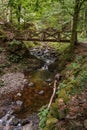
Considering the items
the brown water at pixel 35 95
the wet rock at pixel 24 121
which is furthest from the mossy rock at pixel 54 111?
the brown water at pixel 35 95

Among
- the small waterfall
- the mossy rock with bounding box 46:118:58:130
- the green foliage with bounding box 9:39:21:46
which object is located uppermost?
the green foliage with bounding box 9:39:21:46

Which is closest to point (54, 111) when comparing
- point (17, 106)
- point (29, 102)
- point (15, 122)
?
point (15, 122)

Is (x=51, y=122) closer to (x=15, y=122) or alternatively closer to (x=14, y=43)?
(x=15, y=122)

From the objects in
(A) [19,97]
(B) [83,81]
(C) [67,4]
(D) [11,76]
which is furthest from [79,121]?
(C) [67,4]

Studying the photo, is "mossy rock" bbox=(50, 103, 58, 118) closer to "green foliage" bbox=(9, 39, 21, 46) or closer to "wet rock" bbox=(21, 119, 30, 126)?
"wet rock" bbox=(21, 119, 30, 126)

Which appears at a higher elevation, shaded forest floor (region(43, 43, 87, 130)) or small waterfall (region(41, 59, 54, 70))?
shaded forest floor (region(43, 43, 87, 130))

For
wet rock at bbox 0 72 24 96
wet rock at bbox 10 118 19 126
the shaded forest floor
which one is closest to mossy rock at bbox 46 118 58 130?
the shaded forest floor

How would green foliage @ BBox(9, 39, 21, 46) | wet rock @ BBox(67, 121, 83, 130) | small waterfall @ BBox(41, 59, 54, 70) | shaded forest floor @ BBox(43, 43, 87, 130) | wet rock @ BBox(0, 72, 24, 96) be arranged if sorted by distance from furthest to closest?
small waterfall @ BBox(41, 59, 54, 70), green foliage @ BBox(9, 39, 21, 46), wet rock @ BBox(0, 72, 24, 96), shaded forest floor @ BBox(43, 43, 87, 130), wet rock @ BBox(67, 121, 83, 130)

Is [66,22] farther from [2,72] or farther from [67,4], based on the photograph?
[2,72]

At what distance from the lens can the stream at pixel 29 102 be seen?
9.34m

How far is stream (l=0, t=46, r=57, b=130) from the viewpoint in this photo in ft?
30.7

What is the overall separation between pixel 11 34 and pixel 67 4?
4447 millimetres

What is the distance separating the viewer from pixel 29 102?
11.3 m

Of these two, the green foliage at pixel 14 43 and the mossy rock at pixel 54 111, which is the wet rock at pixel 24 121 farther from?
the green foliage at pixel 14 43
